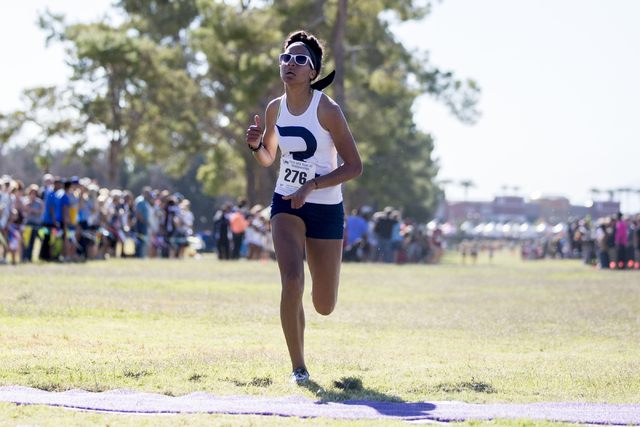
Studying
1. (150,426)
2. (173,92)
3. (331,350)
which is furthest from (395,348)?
(173,92)

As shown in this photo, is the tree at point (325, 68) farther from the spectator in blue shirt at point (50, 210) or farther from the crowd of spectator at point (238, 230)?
the spectator in blue shirt at point (50, 210)

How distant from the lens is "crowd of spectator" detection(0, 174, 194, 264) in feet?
53.8

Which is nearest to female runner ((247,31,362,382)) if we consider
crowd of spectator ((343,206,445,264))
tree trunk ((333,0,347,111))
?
crowd of spectator ((343,206,445,264))

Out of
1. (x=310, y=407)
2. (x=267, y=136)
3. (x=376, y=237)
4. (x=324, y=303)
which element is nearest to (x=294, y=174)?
(x=267, y=136)

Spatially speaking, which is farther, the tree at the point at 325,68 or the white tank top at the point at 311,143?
the tree at the point at 325,68

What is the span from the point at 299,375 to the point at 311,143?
1449 mm

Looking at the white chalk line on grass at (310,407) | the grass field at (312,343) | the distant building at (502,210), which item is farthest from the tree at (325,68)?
the distant building at (502,210)

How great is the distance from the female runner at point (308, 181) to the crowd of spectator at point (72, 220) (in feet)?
39.5

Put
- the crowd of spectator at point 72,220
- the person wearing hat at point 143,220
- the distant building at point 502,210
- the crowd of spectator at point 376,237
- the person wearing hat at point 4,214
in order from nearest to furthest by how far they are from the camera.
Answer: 1. the person wearing hat at point 4,214
2. the crowd of spectator at point 72,220
3. the person wearing hat at point 143,220
4. the crowd of spectator at point 376,237
5. the distant building at point 502,210

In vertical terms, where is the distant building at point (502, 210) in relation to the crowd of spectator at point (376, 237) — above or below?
above

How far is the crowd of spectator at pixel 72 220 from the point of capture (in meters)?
16.4

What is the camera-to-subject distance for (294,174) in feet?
16.8

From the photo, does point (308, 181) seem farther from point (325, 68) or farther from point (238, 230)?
point (325, 68)

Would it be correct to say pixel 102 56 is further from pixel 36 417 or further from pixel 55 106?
pixel 36 417
